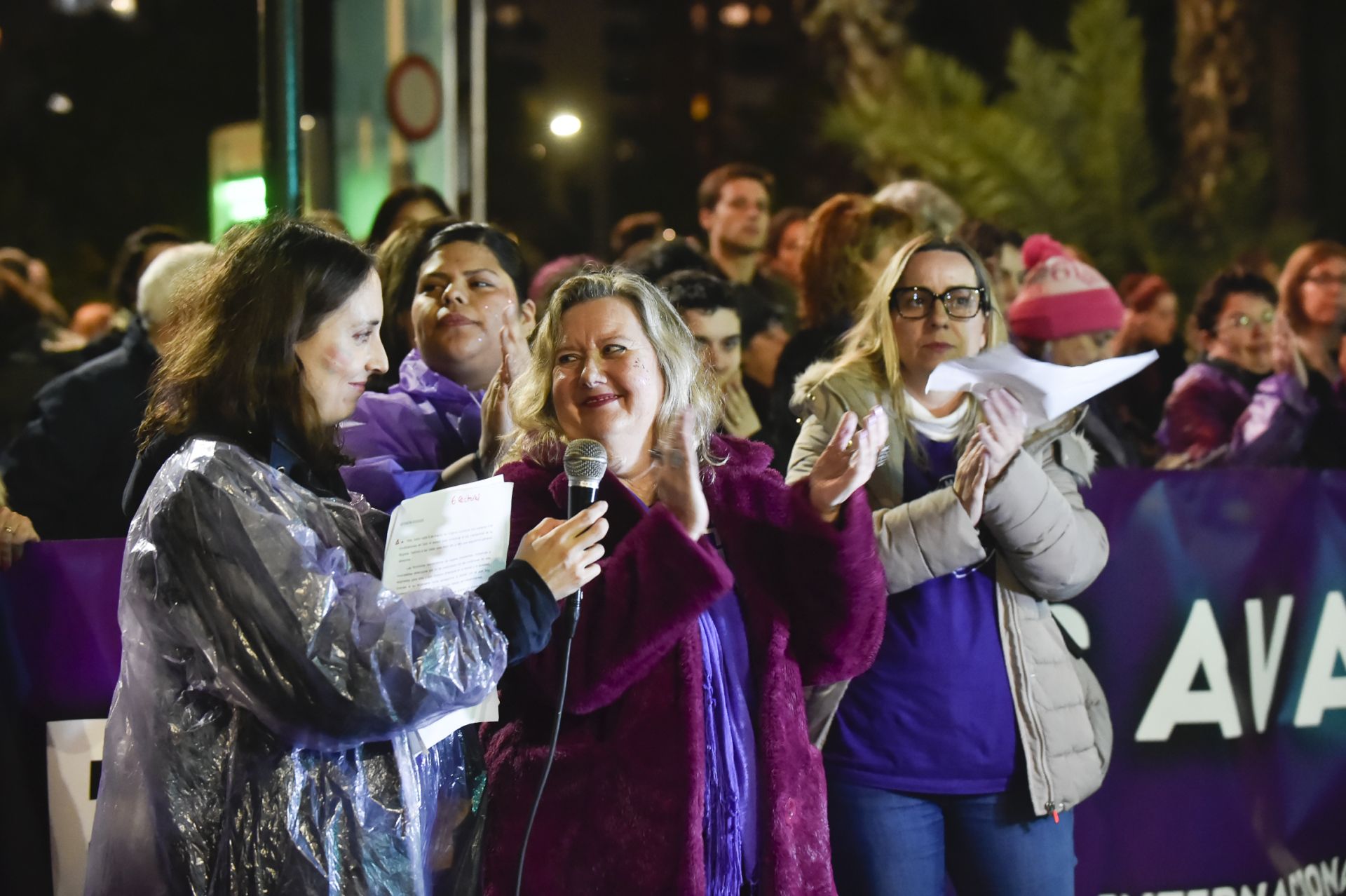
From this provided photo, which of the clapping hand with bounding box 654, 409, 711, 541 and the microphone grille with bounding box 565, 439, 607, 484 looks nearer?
the microphone grille with bounding box 565, 439, 607, 484

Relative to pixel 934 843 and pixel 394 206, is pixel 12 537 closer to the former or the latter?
pixel 934 843

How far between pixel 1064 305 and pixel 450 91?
4.43 m

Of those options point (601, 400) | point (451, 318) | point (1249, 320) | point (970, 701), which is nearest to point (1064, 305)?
point (1249, 320)

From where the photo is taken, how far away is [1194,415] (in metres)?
5.75

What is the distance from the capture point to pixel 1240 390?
226 inches

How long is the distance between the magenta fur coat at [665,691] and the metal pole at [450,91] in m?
5.30

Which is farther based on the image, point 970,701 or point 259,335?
point 970,701

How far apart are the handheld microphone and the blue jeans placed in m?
0.99

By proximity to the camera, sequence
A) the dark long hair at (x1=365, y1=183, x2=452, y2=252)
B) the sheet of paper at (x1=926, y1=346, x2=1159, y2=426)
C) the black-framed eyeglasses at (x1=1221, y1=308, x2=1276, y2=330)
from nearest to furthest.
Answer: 1. the sheet of paper at (x1=926, y1=346, x2=1159, y2=426)
2. the dark long hair at (x1=365, y1=183, x2=452, y2=252)
3. the black-framed eyeglasses at (x1=1221, y1=308, x2=1276, y2=330)

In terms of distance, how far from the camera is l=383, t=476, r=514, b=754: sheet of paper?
2.75 metres

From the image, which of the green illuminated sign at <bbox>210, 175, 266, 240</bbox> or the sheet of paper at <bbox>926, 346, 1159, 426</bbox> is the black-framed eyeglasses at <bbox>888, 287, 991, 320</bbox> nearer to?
the sheet of paper at <bbox>926, 346, 1159, 426</bbox>

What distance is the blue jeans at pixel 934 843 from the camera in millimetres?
3330

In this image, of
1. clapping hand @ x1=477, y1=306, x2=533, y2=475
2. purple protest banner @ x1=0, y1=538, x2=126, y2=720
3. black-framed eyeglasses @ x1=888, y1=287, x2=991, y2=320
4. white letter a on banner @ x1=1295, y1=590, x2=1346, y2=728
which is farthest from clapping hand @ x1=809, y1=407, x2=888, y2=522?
white letter a on banner @ x1=1295, y1=590, x2=1346, y2=728

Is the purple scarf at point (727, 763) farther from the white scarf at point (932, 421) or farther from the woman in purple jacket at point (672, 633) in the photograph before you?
the white scarf at point (932, 421)
